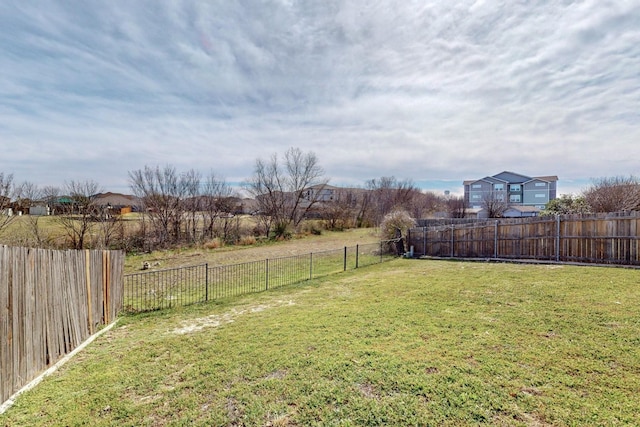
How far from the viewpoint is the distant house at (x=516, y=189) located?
46.0 meters

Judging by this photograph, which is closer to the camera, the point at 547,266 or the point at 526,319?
the point at 526,319

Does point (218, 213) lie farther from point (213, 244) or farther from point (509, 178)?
point (509, 178)

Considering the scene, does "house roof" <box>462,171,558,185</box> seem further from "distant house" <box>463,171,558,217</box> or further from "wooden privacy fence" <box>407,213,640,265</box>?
"wooden privacy fence" <box>407,213,640,265</box>

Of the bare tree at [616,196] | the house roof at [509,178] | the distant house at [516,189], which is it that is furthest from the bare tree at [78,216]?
the house roof at [509,178]

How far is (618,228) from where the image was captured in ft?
30.0

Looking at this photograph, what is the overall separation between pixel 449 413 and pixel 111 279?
5795mm

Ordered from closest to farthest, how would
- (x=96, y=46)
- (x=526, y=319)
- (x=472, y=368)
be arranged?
(x=472, y=368) → (x=526, y=319) → (x=96, y=46)

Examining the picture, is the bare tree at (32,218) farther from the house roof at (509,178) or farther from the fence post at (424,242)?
the house roof at (509,178)

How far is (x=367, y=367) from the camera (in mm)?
3291

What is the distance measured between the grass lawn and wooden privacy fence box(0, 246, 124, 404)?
28cm

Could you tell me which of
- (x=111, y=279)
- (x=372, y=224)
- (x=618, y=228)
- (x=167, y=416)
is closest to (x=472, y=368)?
(x=167, y=416)

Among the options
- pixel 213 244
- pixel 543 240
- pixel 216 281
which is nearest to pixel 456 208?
pixel 543 240

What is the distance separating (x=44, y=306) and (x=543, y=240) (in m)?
13.4

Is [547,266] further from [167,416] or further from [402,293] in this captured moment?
[167,416]
